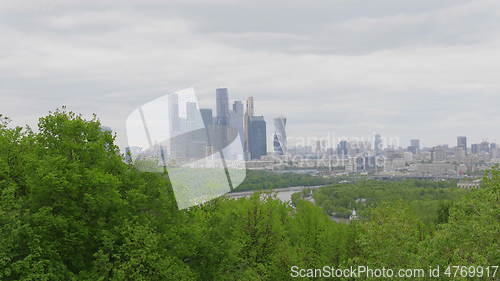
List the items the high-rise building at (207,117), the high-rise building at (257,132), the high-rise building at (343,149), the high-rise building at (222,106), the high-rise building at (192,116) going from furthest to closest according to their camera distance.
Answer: the high-rise building at (343,149) → the high-rise building at (257,132) → the high-rise building at (222,106) → the high-rise building at (207,117) → the high-rise building at (192,116)

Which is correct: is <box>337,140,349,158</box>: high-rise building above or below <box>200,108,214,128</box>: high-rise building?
below

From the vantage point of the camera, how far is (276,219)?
30.6 m

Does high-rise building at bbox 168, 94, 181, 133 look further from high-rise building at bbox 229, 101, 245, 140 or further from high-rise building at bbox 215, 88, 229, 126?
high-rise building at bbox 229, 101, 245, 140

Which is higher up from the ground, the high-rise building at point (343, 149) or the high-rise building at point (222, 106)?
the high-rise building at point (222, 106)

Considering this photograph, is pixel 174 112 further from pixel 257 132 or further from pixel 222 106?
pixel 257 132

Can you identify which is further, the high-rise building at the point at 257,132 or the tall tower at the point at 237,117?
the high-rise building at the point at 257,132

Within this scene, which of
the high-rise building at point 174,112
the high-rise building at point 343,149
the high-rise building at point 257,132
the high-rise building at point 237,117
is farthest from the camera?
the high-rise building at point 343,149

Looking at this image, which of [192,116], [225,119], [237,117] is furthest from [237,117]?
[192,116]

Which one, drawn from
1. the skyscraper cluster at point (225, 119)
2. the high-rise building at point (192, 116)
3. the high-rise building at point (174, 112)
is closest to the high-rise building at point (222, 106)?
the skyscraper cluster at point (225, 119)

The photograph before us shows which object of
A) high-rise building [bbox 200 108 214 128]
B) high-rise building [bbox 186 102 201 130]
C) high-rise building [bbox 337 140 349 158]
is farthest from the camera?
high-rise building [bbox 337 140 349 158]

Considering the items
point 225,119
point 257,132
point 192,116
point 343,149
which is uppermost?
point 225,119

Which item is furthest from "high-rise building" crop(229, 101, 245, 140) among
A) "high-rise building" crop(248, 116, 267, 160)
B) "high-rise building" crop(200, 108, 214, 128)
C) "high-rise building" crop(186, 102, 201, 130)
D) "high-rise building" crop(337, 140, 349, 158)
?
"high-rise building" crop(337, 140, 349, 158)

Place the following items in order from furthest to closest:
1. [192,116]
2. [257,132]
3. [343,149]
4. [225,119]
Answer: [343,149] < [257,132] < [225,119] < [192,116]

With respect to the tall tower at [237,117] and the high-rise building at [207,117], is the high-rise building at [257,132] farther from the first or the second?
the high-rise building at [207,117]
